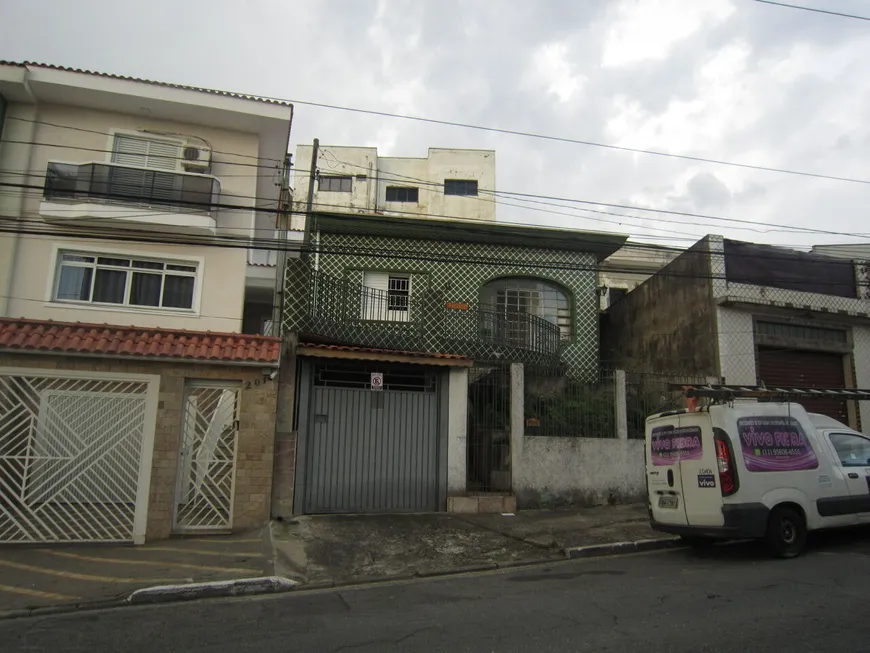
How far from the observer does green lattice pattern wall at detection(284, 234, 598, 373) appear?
1611 centimetres

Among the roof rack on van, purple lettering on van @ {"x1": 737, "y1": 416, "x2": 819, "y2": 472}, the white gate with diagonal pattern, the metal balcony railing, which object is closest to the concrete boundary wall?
the roof rack on van

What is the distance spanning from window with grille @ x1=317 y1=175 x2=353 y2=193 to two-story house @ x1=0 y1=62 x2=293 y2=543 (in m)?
15.6

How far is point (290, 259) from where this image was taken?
524 inches

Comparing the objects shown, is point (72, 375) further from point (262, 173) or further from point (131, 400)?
point (262, 173)

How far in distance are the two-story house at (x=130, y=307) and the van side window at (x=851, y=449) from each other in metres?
8.08

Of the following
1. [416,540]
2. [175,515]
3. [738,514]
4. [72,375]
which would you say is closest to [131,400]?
[72,375]

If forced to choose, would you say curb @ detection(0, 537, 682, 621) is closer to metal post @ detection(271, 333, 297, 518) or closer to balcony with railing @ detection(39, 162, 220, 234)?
metal post @ detection(271, 333, 297, 518)

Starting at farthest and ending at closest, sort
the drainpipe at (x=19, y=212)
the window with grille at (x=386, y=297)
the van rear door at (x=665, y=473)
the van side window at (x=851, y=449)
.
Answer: the window with grille at (x=386, y=297)
the drainpipe at (x=19, y=212)
the van side window at (x=851, y=449)
the van rear door at (x=665, y=473)

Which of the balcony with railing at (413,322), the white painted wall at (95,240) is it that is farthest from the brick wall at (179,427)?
the white painted wall at (95,240)

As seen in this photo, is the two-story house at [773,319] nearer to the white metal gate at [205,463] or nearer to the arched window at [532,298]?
the arched window at [532,298]

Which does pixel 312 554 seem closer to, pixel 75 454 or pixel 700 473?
pixel 75 454

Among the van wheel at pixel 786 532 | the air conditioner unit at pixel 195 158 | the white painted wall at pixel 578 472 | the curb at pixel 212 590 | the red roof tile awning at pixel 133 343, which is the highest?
the air conditioner unit at pixel 195 158

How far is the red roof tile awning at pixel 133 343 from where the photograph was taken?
28.6 ft

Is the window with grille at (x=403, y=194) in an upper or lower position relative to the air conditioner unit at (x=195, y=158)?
upper
